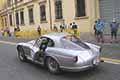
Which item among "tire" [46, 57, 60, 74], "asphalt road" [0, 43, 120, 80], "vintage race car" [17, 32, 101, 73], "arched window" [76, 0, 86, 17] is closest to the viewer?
"vintage race car" [17, 32, 101, 73]

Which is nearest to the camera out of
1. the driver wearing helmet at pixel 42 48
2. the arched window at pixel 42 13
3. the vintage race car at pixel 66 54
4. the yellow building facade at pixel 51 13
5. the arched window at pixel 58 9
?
the vintage race car at pixel 66 54

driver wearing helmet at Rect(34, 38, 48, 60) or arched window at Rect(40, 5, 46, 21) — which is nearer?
driver wearing helmet at Rect(34, 38, 48, 60)

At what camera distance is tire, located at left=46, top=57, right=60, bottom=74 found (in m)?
8.81

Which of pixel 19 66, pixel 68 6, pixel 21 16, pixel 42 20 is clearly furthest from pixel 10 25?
pixel 19 66

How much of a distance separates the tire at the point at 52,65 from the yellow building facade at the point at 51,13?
14677 mm

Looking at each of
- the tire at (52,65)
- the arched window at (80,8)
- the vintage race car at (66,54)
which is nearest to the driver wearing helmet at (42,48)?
the vintage race car at (66,54)

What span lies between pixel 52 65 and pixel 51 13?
21.5m

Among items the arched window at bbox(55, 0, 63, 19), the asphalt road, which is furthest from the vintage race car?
the arched window at bbox(55, 0, 63, 19)

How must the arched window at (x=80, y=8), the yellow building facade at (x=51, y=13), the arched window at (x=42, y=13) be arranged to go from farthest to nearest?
the arched window at (x=42, y=13), the arched window at (x=80, y=8), the yellow building facade at (x=51, y=13)

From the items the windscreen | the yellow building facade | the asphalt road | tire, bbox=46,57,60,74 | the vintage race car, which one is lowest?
the asphalt road

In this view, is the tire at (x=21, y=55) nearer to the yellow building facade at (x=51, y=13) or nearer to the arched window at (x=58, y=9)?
the yellow building facade at (x=51, y=13)

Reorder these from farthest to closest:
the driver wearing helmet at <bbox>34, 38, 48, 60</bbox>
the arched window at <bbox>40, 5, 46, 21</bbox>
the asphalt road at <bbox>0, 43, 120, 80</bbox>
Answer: the arched window at <bbox>40, 5, 46, 21</bbox>, the driver wearing helmet at <bbox>34, 38, 48, 60</bbox>, the asphalt road at <bbox>0, 43, 120, 80</bbox>

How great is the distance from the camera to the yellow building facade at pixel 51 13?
23.7 meters

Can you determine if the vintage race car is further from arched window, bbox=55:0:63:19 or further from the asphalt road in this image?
arched window, bbox=55:0:63:19
